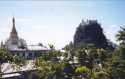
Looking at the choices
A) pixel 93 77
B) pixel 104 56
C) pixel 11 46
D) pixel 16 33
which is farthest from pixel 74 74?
pixel 16 33

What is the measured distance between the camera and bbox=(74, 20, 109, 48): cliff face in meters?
58.0

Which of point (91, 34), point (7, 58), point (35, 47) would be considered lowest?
point (7, 58)

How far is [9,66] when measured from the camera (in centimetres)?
3036

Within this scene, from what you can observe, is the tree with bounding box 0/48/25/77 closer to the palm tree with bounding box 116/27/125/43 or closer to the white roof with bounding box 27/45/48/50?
the palm tree with bounding box 116/27/125/43

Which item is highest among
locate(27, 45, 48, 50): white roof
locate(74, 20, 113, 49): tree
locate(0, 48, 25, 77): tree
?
locate(74, 20, 113, 49): tree

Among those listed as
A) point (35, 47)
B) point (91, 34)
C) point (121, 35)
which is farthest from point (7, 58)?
point (35, 47)

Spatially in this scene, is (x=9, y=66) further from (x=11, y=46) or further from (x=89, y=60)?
(x=11, y=46)

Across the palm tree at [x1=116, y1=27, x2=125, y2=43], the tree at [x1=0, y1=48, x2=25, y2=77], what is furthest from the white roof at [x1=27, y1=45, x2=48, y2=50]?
the tree at [x1=0, y1=48, x2=25, y2=77]

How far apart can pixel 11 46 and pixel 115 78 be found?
3632 cm

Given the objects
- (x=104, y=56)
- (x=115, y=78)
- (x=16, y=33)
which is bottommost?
(x=115, y=78)

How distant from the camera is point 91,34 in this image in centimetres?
5872

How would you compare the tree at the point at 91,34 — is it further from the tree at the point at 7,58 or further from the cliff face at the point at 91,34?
the tree at the point at 7,58

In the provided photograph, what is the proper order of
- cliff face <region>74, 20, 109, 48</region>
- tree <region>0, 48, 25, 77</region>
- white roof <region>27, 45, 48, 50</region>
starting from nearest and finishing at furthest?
Answer: tree <region>0, 48, 25, 77</region> < cliff face <region>74, 20, 109, 48</region> < white roof <region>27, 45, 48, 50</region>

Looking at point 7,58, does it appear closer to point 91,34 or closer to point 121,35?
point 121,35
